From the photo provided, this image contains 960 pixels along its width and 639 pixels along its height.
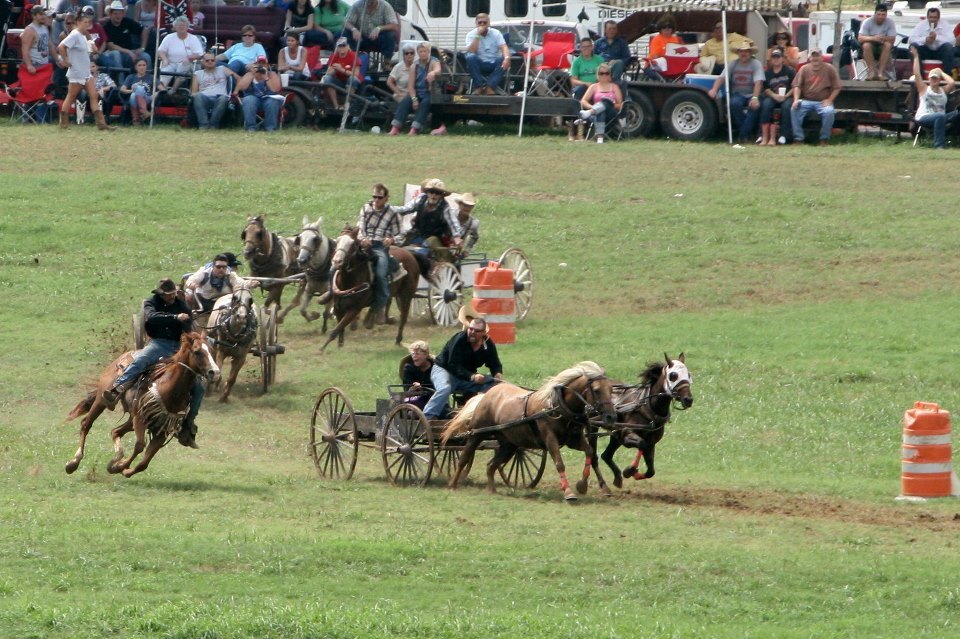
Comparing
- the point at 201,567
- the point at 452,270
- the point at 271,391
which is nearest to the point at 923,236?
the point at 452,270

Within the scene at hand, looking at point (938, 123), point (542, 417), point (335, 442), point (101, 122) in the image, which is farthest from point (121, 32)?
point (542, 417)

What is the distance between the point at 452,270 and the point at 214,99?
12863 millimetres

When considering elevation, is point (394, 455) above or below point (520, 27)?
below

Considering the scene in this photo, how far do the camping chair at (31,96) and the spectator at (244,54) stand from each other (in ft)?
11.8

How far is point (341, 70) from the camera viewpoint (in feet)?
110

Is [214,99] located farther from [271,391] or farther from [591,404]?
[591,404]

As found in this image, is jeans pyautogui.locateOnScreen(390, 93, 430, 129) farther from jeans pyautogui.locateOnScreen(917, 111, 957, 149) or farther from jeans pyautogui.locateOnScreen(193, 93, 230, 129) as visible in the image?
jeans pyautogui.locateOnScreen(917, 111, 957, 149)

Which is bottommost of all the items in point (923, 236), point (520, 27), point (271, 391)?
point (271, 391)

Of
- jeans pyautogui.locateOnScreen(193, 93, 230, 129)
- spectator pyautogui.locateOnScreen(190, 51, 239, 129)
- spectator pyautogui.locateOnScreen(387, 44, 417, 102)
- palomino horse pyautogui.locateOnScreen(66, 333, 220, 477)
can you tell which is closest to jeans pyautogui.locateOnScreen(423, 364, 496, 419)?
palomino horse pyautogui.locateOnScreen(66, 333, 220, 477)

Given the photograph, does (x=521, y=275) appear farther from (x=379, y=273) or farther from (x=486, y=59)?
(x=486, y=59)

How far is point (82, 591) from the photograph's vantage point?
10977 millimetres

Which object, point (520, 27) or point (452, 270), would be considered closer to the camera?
point (452, 270)

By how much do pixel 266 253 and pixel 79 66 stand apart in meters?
12.8

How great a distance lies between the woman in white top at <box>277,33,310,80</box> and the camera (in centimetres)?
3362
